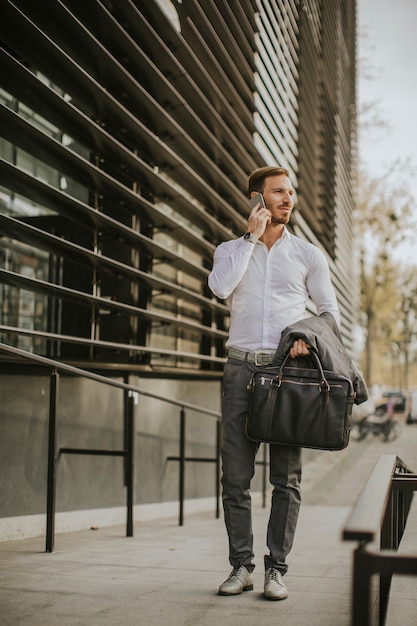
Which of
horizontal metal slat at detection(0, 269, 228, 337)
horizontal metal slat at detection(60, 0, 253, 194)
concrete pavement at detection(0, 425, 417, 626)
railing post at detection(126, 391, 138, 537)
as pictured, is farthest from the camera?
horizontal metal slat at detection(60, 0, 253, 194)

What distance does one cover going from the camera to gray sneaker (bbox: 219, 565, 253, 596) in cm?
310

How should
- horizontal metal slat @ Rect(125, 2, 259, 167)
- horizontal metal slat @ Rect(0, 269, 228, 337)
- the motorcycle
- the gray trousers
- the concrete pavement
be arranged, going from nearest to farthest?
1. the concrete pavement
2. the gray trousers
3. horizontal metal slat @ Rect(0, 269, 228, 337)
4. horizontal metal slat @ Rect(125, 2, 259, 167)
5. the motorcycle

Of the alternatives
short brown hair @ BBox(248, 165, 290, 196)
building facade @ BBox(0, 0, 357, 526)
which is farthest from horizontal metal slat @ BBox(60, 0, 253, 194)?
short brown hair @ BBox(248, 165, 290, 196)

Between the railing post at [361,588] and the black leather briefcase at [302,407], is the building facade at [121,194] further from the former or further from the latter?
the railing post at [361,588]

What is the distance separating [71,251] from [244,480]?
2.13 m

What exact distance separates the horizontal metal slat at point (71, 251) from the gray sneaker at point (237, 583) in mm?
1967

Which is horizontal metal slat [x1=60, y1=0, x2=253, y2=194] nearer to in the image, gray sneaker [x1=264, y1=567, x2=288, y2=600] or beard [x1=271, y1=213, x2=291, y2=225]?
beard [x1=271, y1=213, x2=291, y2=225]

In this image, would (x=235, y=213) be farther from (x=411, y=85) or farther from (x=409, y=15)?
(x=411, y=85)

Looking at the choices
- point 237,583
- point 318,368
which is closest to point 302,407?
point 318,368

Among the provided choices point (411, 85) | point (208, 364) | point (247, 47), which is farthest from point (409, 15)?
point (208, 364)

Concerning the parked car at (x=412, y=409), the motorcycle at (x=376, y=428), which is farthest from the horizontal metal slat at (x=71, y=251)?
the parked car at (x=412, y=409)

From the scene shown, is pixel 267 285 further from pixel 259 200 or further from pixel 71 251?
pixel 71 251

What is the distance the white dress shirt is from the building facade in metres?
1.22

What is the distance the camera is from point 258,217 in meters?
3.39
